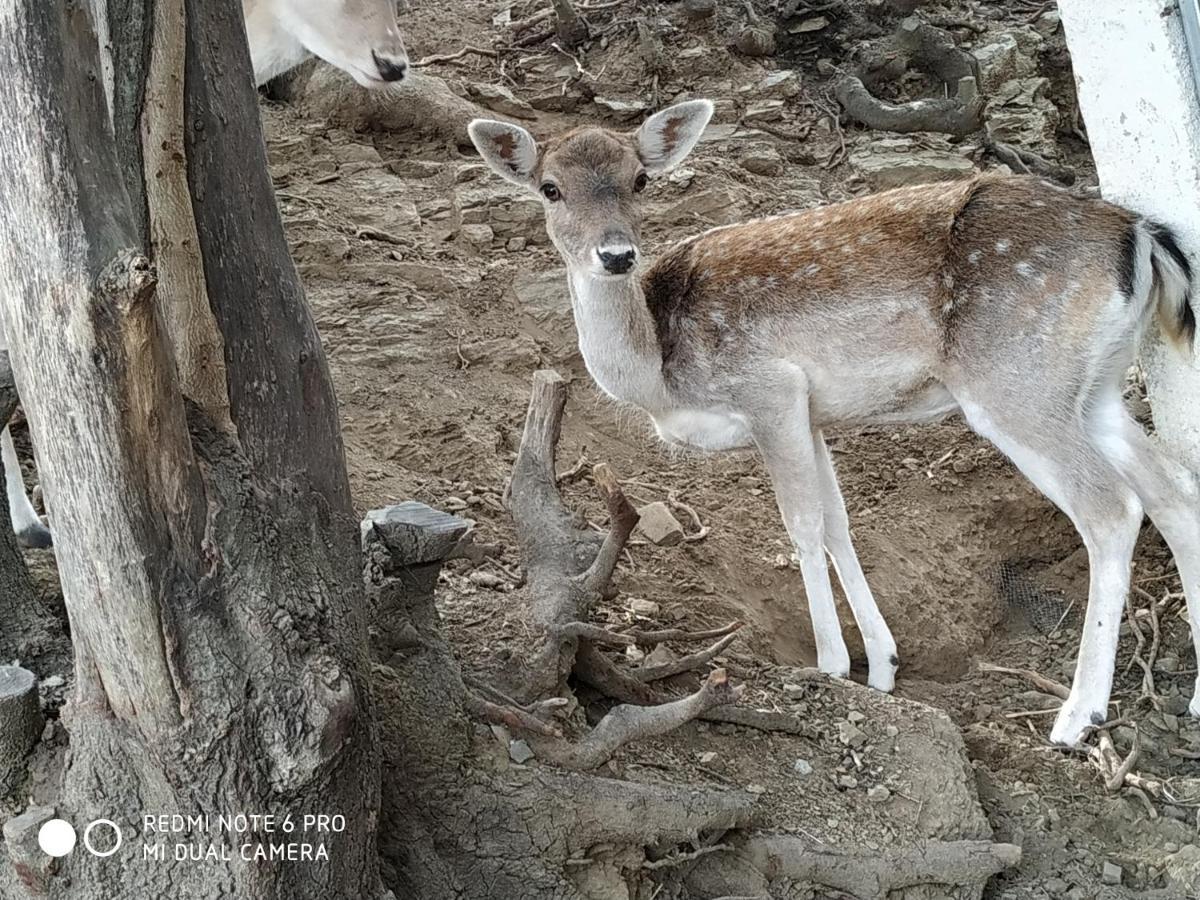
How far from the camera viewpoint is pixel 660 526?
5.26m

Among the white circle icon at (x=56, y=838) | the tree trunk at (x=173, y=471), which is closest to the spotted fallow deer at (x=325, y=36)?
the tree trunk at (x=173, y=471)

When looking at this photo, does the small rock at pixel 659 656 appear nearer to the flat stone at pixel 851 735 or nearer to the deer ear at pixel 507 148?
the flat stone at pixel 851 735

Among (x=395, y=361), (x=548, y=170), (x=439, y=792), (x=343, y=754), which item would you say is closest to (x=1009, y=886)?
(x=439, y=792)

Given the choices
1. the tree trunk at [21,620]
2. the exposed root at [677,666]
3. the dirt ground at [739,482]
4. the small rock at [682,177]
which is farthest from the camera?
the small rock at [682,177]

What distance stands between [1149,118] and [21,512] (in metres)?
4.17

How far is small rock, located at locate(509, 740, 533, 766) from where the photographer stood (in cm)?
333

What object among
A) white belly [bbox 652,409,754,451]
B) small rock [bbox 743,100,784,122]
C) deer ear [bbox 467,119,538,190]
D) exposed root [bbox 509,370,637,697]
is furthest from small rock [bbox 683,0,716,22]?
exposed root [bbox 509,370,637,697]

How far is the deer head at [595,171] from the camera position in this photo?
4621mm

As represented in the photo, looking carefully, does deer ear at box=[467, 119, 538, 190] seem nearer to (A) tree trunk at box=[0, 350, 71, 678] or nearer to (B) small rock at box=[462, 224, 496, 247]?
(B) small rock at box=[462, 224, 496, 247]

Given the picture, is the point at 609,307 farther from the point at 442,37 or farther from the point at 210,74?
the point at 442,37

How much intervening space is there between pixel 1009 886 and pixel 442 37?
7.19 metres

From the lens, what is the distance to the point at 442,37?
29.5 feet

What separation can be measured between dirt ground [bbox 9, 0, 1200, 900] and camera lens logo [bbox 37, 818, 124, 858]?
38.2 inches

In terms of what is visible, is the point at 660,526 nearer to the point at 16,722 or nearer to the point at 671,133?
the point at 671,133
